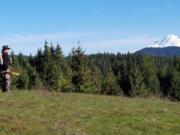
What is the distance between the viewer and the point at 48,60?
86.8 metres

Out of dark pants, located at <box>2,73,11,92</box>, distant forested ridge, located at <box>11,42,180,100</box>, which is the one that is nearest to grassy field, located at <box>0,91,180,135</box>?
dark pants, located at <box>2,73,11,92</box>

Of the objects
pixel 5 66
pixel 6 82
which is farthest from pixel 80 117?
pixel 5 66

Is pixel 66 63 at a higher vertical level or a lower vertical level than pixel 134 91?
higher

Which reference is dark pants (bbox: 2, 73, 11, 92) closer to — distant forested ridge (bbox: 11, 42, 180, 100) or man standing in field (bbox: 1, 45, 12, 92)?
A: man standing in field (bbox: 1, 45, 12, 92)

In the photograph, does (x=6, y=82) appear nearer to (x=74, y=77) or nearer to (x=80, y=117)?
(x=80, y=117)

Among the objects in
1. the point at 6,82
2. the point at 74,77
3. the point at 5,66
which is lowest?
the point at 74,77

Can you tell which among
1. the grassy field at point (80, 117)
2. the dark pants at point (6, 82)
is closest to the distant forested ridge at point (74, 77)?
the dark pants at point (6, 82)

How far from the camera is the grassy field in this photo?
1595 centimetres

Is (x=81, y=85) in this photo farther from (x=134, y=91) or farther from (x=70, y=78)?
(x=134, y=91)

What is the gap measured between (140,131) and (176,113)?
163 inches

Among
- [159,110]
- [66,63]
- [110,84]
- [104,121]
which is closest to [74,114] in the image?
[104,121]

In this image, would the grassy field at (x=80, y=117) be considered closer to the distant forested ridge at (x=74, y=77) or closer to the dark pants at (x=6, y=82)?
the dark pants at (x=6, y=82)

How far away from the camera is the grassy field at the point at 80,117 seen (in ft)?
52.3

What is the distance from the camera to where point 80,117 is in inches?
708
